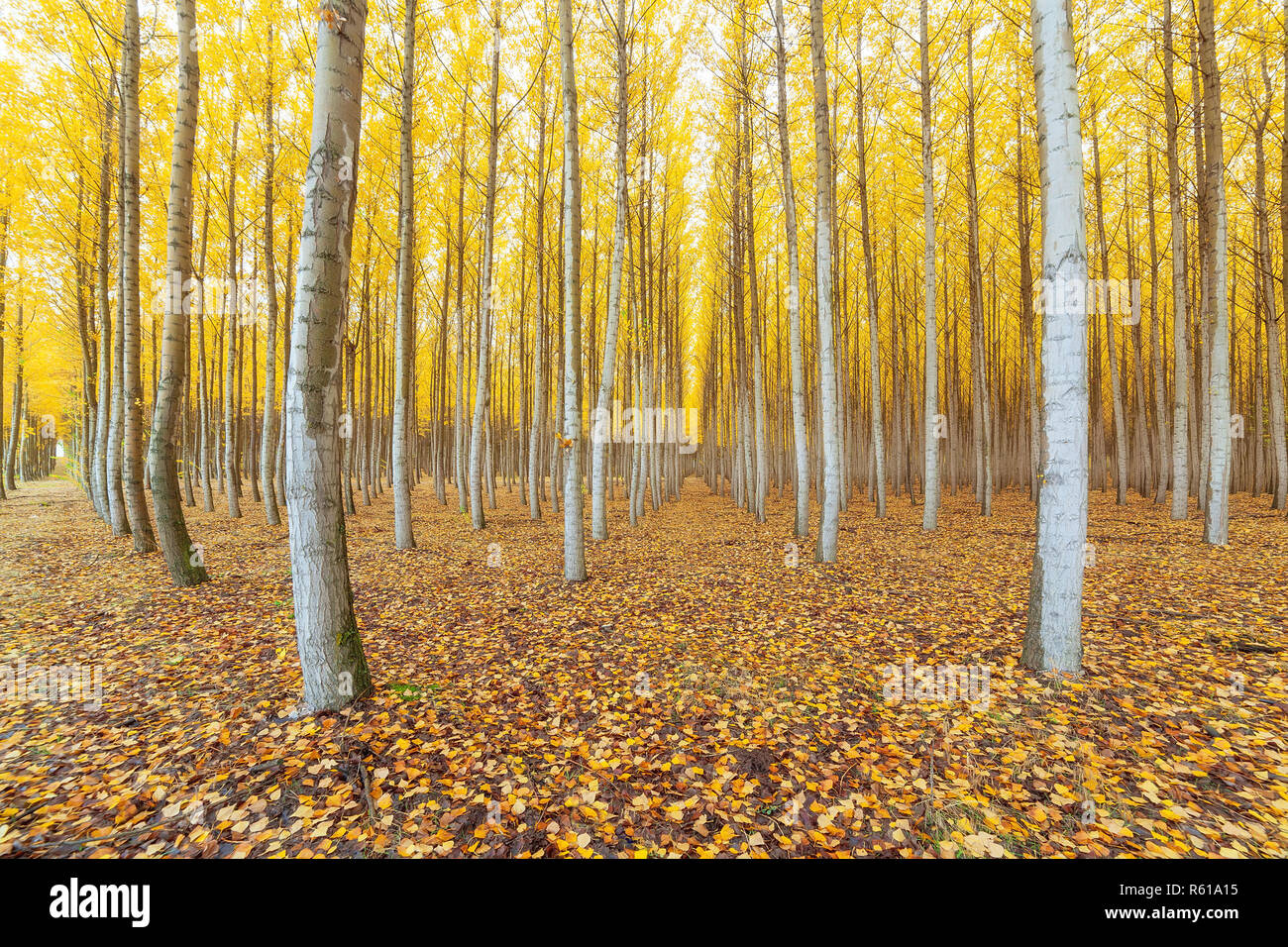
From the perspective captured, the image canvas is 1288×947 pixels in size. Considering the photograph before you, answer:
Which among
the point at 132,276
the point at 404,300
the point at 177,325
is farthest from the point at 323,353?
the point at 132,276

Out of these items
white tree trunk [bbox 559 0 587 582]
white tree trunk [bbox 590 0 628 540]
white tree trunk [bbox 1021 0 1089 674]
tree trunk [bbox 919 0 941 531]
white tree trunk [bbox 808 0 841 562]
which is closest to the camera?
white tree trunk [bbox 1021 0 1089 674]

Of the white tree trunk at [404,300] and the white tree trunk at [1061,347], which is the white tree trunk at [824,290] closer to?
the white tree trunk at [1061,347]

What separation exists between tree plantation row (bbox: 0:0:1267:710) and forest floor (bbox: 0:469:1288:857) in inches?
28.3

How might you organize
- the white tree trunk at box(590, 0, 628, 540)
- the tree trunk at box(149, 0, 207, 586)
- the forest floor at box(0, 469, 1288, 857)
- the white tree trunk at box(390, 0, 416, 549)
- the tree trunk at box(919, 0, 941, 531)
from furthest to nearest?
the tree trunk at box(919, 0, 941, 531) → the white tree trunk at box(390, 0, 416, 549) → the white tree trunk at box(590, 0, 628, 540) → the tree trunk at box(149, 0, 207, 586) → the forest floor at box(0, 469, 1288, 857)

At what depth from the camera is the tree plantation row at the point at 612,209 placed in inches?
146

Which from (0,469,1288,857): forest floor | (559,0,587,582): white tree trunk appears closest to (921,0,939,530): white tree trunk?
(0,469,1288,857): forest floor

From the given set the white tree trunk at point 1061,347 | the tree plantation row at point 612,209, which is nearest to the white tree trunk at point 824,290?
the tree plantation row at point 612,209

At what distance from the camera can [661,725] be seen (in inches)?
134

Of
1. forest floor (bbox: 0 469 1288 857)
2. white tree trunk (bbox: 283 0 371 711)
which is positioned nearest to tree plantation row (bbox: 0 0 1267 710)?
white tree trunk (bbox: 283 0 371 711)

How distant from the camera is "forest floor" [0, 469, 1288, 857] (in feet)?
7.78

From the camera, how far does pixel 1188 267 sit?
16641 millimetres

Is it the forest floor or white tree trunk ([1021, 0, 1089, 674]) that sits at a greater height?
white tree trunk ([1021, 0, 1089, 674])

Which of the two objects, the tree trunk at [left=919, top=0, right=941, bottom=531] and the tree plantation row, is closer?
the tree plantation row

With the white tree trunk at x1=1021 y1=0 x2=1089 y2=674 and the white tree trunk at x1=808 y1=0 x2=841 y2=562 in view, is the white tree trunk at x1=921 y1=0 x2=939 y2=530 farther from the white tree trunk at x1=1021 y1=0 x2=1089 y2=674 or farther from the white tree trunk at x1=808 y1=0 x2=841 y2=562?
the white tree trunk at x1=1021 y1=0 x2=1089 y2=674
